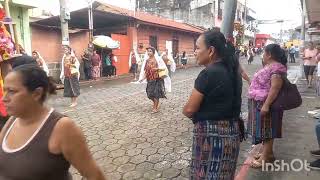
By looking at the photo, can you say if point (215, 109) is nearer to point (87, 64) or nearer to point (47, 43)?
point (47, 43)

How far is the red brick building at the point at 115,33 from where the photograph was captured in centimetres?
1502

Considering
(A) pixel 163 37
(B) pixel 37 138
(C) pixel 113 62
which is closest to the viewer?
(B) pixel 37 138

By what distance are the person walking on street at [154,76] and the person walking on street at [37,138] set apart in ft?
22.0

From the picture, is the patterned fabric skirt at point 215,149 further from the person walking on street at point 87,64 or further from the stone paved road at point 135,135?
the person walking on street at point 87,64

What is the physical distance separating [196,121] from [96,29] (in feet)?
64.3

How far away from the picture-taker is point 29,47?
13.5m

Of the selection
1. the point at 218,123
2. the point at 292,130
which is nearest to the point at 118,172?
the point at 218,123

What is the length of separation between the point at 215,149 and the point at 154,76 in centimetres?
606

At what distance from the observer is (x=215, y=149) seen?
9.13 feet

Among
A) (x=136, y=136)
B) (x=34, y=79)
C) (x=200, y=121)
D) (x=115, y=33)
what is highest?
(x=115, y=33)

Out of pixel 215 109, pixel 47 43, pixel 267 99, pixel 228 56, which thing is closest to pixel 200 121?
pixel 215 109

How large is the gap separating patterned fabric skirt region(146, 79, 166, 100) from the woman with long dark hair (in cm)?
585

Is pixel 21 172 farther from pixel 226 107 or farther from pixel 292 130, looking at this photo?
pixel 292 130

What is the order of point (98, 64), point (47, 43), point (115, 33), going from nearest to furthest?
point (47, 43), point (98, 64), point (115, 33)
